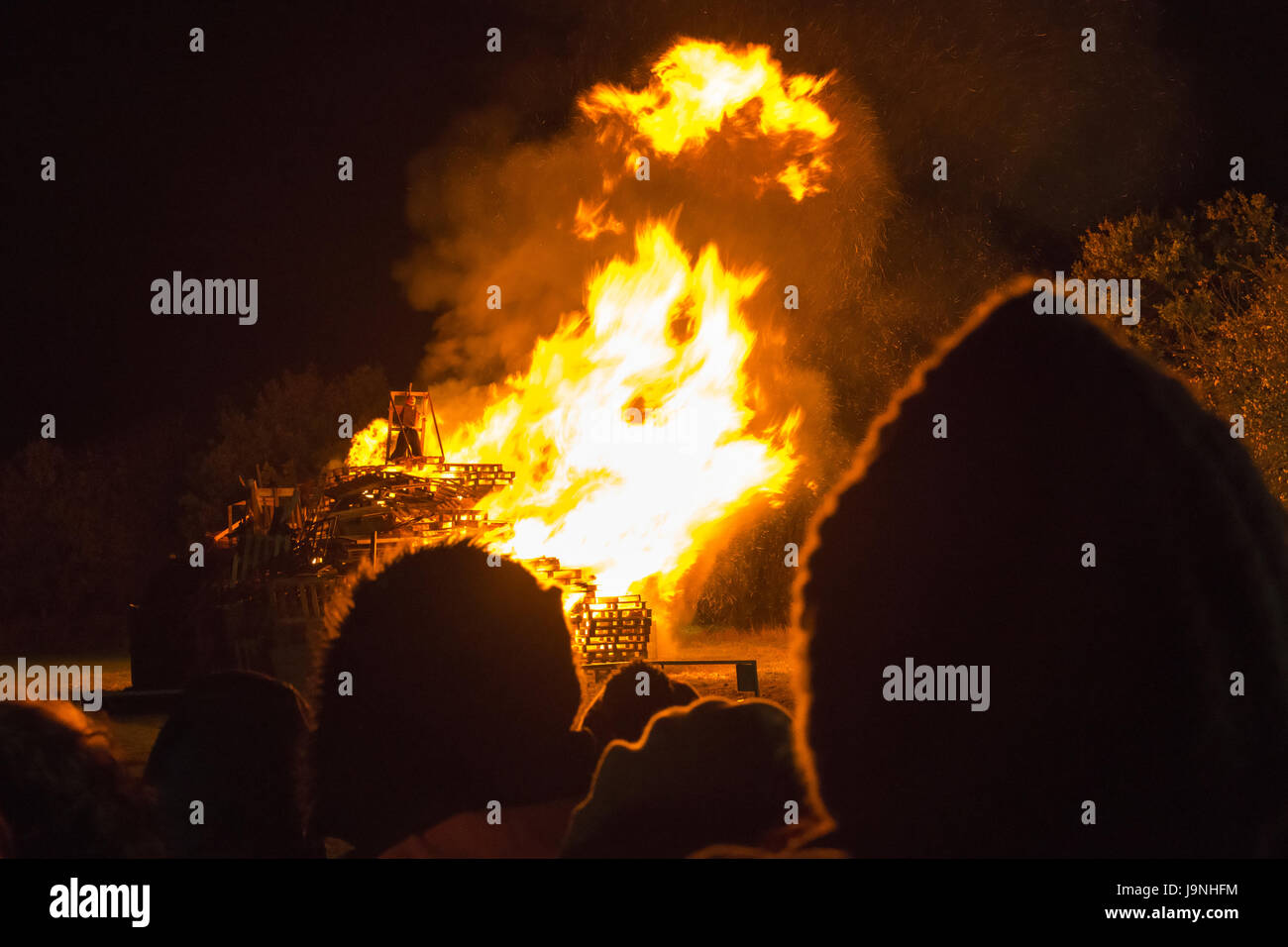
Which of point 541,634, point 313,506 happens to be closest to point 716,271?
point 313,506

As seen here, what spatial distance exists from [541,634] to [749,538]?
28.8 m

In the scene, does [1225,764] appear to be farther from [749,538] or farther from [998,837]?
[749,538]

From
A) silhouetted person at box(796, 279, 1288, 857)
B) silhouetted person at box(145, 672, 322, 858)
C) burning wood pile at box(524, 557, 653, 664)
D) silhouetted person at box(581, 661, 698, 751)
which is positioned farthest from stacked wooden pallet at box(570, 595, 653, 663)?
silhouetted person at box(796, 279, 1288, 857)

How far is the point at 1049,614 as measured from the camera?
193 centimetres

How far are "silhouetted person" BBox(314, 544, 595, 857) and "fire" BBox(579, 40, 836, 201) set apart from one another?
17869 mm

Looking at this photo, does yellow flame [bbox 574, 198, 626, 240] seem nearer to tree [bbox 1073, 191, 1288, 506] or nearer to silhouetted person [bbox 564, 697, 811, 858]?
tree [bbox 1073, 191, 1288, 506]

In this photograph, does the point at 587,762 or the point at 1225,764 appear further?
the point at 587,762

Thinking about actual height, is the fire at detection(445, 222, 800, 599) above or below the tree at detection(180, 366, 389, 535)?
below

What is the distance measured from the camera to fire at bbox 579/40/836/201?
19109 millimetres

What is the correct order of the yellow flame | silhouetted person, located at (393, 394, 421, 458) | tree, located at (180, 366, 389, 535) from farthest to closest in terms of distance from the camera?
tree, located at (180, 366, 389, 535)
the yellow flame
silhouetted person, located at (393, 394, 421, 458)

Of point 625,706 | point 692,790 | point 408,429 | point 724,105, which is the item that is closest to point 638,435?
point 408,429

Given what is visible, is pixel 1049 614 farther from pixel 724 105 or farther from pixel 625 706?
pixel 724 105

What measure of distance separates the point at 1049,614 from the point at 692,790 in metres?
0.89

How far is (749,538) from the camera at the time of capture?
31.3m
